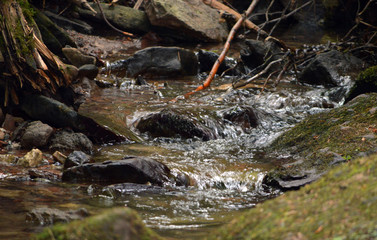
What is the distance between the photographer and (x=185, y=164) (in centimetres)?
566

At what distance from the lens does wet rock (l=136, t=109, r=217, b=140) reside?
7125mm

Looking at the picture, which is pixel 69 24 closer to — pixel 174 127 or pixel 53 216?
pixel 174 127

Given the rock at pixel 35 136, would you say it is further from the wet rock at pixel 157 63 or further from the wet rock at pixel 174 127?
the wet rock at pixel 157 63

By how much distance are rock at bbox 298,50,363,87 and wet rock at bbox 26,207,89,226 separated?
349 inches

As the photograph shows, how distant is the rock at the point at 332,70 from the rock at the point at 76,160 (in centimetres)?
709

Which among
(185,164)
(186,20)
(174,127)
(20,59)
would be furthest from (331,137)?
(186,20)

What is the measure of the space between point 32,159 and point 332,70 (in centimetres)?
785

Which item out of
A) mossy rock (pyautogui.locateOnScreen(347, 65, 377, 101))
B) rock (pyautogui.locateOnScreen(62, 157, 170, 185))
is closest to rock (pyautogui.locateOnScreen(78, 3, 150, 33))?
mossy rock (pyautogui.locateOnScreen(347, 65, 377, 101))

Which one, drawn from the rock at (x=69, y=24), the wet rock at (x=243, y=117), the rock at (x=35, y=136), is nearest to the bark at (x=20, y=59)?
the rock at (x=35, y=136)

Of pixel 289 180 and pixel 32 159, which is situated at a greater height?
pixel 289 180

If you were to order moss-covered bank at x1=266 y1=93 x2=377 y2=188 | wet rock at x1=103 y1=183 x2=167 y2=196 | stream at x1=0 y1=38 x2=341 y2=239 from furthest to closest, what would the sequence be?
moss-covered bank at x1=266 y1=93 x2=377 y2=188 → wet rock at x1=103 y1=183 x2=167 y2=196 → stream at x1=0 y1=38 x2=341 y2=239

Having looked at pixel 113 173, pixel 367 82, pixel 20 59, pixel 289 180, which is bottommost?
pixel 113 173

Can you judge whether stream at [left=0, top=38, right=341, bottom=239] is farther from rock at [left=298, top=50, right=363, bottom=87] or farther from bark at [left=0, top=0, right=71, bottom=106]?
bark at [left=0, top=0, right=71, bottom=106]

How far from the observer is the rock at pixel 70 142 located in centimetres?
601
